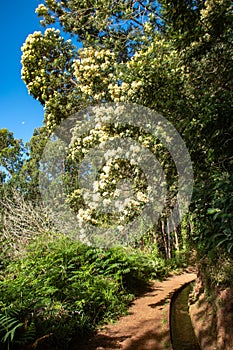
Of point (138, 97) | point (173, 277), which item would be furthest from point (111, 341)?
point (138, 97)

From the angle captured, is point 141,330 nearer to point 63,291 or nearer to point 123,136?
point 63,291

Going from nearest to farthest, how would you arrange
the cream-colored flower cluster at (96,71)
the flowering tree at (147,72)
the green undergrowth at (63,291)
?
the green undergrowth at (63,291)
the flowering tree at (147,72)
the cream-colored flower cluster at (96,71)

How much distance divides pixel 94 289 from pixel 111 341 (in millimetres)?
1001

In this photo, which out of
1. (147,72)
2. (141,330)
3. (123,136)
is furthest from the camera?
(123,136)

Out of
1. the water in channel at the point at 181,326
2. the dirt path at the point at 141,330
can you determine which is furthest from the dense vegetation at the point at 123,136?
the water in channel at the point at 181,326

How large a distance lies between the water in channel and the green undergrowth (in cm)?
77

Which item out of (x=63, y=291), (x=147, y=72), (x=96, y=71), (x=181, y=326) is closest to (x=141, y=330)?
(x=181, y=326)

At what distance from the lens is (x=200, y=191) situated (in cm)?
338

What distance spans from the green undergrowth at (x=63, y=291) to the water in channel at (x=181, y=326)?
30.2 inches

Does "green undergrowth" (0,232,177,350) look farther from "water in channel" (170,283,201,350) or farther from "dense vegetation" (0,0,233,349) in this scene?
"water in channel" (170,283,201,350)

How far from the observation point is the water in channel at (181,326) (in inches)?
136

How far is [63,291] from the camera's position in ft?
13.7

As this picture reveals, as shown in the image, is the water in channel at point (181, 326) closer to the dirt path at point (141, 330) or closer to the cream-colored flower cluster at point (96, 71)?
the dirt path at point (141, 330)

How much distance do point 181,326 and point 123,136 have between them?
4.11 meters
